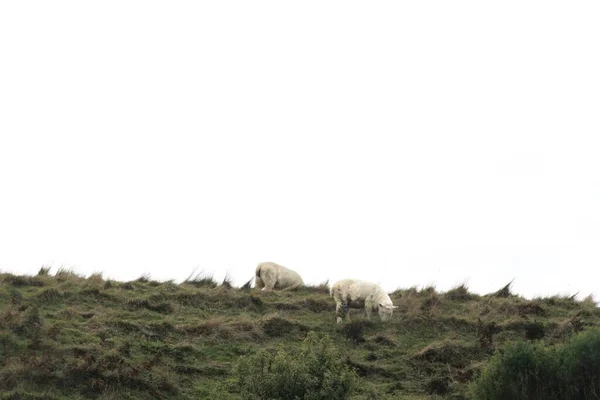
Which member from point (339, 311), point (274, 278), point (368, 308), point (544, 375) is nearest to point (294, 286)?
point (274, 278)

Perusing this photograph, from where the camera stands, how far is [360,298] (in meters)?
27.9

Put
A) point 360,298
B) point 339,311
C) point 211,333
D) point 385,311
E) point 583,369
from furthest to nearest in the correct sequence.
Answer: point 360,298 → point 339,311 → point 385,311 → point 211,333 → point 583,369

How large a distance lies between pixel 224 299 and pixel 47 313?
596 cm

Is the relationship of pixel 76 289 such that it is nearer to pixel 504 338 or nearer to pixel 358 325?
pixel 358 325

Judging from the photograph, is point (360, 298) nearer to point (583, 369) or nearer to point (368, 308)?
point (368, 308)

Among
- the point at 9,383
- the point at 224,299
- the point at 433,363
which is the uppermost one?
the point at 224,299

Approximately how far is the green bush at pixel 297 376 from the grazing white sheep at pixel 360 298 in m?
8.52

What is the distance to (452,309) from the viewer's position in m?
29.7

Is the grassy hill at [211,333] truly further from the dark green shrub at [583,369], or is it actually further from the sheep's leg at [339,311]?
the dark green shrub at [583,369]

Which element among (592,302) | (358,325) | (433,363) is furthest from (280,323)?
(592,302)

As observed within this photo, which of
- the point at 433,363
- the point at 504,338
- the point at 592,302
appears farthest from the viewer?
the point at 592,302

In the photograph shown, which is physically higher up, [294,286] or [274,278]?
[274,278]

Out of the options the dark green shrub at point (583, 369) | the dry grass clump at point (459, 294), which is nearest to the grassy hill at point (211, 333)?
the dry grass clump at point (459, 294)

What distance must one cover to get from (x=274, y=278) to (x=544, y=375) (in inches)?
548
